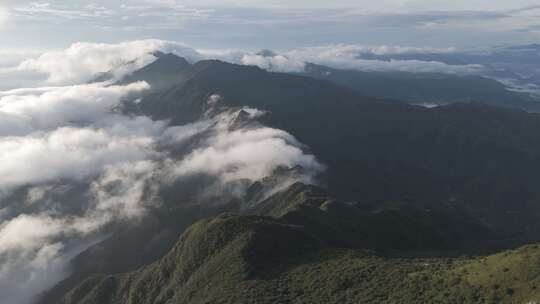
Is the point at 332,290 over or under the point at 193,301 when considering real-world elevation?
over

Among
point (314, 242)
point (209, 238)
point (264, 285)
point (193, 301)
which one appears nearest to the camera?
point (264, 285)

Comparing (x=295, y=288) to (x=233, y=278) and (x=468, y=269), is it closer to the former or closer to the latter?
(x=233, y=278)

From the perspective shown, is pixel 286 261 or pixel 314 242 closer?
pixel 286 261

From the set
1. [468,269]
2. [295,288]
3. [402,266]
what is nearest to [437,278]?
[468,269]

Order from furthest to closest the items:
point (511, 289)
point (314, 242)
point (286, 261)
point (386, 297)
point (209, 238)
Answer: point (209, 238) < point (314, 242) < point (286, 261) < point (386, 297) < point (511, 289)

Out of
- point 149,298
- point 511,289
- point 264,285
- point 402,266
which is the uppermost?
point 511,289

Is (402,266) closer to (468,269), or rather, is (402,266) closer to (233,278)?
(468,269)
